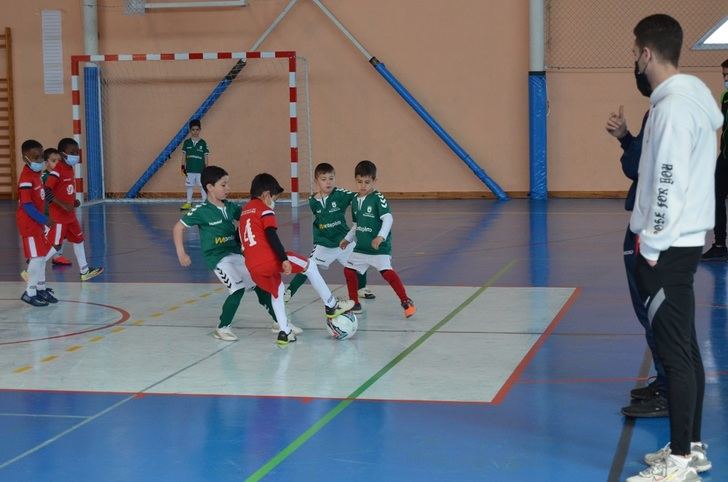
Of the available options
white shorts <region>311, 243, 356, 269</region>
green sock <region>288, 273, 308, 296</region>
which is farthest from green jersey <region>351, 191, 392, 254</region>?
green sock <region>288, 273, 308, 296</region>

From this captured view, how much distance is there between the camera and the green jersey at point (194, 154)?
20.2 m

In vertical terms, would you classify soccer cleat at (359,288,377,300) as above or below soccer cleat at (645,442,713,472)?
above

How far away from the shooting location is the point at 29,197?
1043 centimetres

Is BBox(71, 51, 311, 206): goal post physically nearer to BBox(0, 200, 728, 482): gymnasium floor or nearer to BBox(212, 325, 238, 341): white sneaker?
BBox(0, 200, 728, 482): gymnasium floor

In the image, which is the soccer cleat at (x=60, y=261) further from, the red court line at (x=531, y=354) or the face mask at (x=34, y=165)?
the red court line at (x=531, y=354)

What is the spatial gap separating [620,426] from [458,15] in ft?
54.7

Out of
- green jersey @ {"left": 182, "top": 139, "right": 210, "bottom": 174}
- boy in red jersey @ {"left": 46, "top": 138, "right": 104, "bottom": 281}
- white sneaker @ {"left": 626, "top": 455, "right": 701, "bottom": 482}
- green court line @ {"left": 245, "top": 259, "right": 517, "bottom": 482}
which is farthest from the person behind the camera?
green jersey @ {"left": 182, "top": 139, "right": 210, "bottom": 174}

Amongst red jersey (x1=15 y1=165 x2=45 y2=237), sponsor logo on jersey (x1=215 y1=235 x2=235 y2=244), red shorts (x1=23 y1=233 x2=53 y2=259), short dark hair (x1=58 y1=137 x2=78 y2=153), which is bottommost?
red shorts (x1=23 y1=233 x2=53 y2=259)

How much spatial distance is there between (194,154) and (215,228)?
11.8 metres

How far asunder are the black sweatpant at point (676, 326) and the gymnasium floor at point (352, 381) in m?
0.35

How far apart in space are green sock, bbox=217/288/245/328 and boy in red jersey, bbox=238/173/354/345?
1.08ft

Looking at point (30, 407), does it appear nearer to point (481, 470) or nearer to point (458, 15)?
point (481, 470)

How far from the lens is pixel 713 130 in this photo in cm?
490

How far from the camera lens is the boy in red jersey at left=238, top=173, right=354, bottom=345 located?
815 cm
